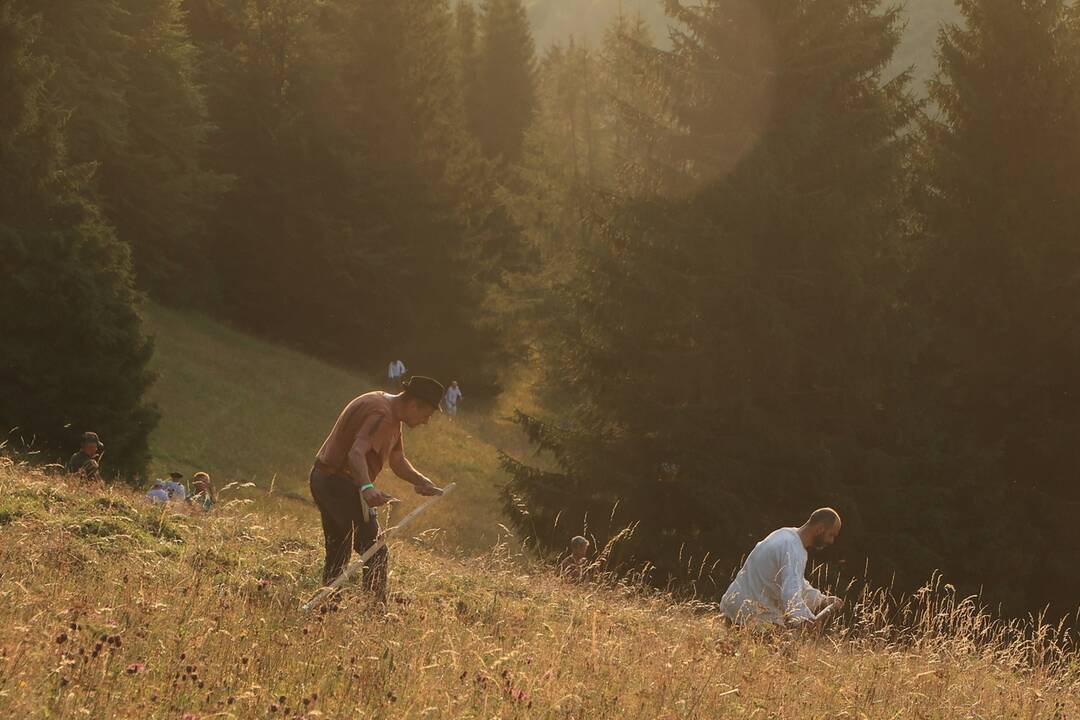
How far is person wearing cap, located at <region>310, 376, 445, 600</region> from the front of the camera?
7793 millimetres

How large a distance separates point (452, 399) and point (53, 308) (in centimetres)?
2040

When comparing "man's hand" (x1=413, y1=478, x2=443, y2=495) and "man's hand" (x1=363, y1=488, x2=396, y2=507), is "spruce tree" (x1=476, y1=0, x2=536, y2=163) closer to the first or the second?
"man's hand" (x1=413, y1=478, x2=443, y2=495)

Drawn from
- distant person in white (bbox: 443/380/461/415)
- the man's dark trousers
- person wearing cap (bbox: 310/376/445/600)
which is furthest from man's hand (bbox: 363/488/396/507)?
distant person in white (bbox: 443/380/461/415)

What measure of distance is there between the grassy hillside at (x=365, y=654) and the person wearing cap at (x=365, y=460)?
321 millimetres

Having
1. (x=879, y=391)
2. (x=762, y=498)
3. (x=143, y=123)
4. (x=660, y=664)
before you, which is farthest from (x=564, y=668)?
(x=143, y=123)

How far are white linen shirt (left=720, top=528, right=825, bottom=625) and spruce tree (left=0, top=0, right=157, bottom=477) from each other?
39.9 ft

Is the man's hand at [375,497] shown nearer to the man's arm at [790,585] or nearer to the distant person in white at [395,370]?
the man's arm at [790,585]

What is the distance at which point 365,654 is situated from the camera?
18.9ft

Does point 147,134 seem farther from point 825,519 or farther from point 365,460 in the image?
point 825,519

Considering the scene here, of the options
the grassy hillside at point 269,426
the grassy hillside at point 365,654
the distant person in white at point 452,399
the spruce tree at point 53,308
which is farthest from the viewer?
the distant person in white at point 452,399

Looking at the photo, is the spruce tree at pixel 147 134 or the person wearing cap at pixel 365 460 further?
the spruce tree at pixel 147 134

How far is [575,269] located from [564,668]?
511 inches

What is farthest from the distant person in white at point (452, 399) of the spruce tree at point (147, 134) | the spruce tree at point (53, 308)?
the spruce tree at point (53, 308)

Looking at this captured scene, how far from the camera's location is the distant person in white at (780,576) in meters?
8.19
